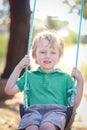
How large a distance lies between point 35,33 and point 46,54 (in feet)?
4.47

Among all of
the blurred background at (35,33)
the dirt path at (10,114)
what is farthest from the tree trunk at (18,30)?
the dirt path at (10,114)

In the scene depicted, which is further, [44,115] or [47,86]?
[47,86]

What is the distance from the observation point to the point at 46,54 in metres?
2.57

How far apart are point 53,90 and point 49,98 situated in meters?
0.07

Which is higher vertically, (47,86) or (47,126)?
(47,86)

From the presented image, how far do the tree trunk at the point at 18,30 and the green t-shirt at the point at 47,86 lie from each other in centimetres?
163

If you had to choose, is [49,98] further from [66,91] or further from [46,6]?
[46,6]

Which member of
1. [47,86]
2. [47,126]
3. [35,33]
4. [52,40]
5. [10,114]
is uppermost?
[52,40]

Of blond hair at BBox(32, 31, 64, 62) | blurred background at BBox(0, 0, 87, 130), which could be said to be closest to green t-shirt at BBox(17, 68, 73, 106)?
blond hair at BBox(32, 31, 64, 62)

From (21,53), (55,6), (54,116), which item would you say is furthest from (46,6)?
(54,116)

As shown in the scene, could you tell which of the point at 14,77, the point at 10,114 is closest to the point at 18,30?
the point at 10,114

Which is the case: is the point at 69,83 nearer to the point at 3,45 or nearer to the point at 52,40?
the point at 52,40

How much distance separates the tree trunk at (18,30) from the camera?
13.7 ft

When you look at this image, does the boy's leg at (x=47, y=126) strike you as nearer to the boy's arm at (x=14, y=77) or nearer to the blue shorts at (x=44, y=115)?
the blue shorts at (x=44, y=115)
